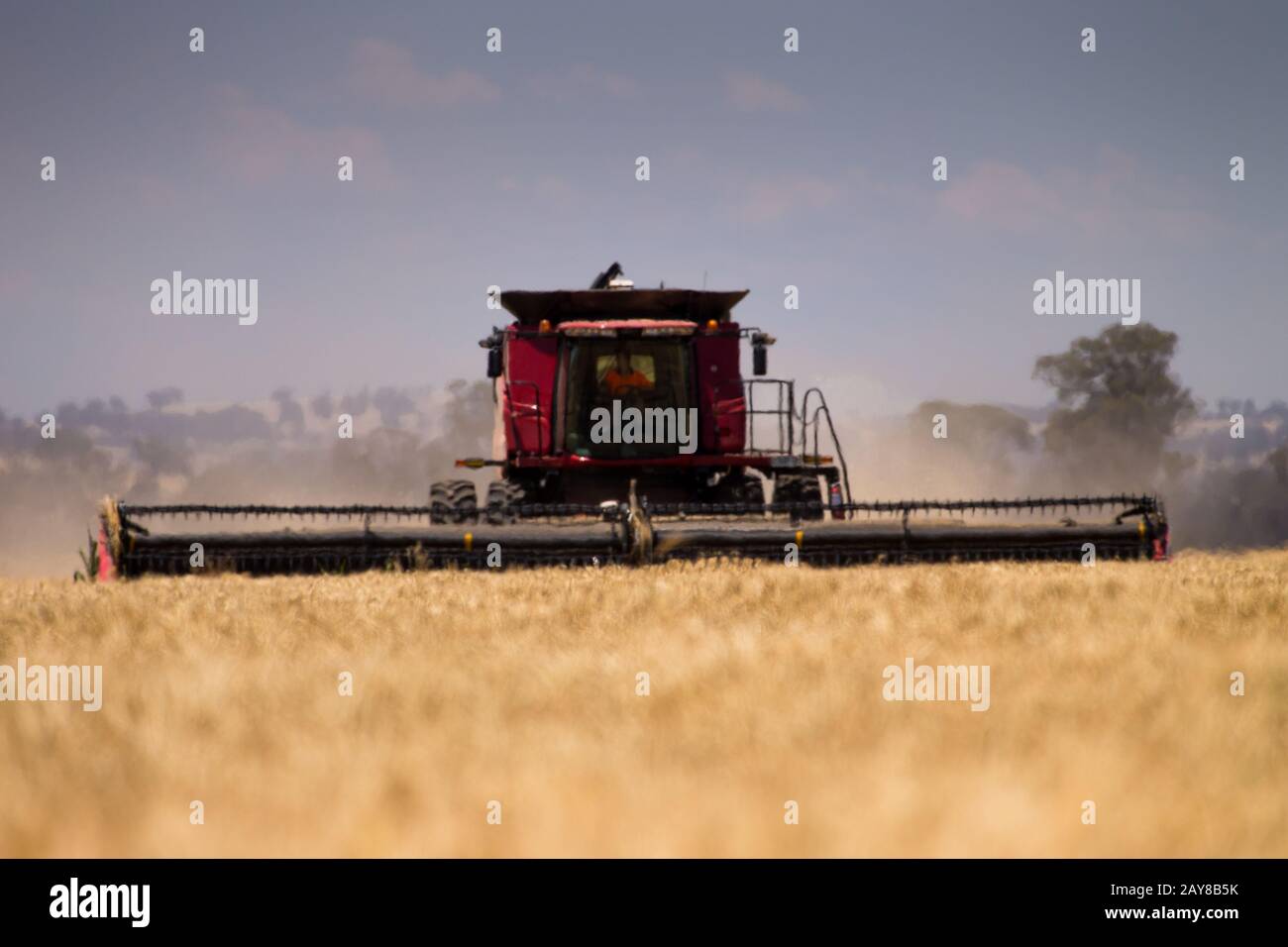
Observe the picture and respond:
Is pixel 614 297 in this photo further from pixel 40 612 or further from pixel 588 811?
pixel 588 811

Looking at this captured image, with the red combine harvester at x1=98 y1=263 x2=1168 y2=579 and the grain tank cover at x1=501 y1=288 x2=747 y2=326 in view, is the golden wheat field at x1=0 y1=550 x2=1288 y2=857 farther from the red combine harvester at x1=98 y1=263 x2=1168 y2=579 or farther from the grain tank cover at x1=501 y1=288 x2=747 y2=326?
the grain tank cover at x1=501 y1=288 x2=747 y2=326

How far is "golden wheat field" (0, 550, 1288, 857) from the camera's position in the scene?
8.13 feet

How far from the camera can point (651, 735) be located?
3.27 metres

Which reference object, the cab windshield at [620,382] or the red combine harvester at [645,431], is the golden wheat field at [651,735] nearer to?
the red combine harvester at [645,431]

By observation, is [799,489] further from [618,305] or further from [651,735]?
[651,735]

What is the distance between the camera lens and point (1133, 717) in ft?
11.5

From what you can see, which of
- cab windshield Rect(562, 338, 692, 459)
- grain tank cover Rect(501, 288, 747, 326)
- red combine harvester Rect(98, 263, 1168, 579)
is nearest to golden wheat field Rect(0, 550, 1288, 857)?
red combine harvester Rect(98, 263, 1168, 579)

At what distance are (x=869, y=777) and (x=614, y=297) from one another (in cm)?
996

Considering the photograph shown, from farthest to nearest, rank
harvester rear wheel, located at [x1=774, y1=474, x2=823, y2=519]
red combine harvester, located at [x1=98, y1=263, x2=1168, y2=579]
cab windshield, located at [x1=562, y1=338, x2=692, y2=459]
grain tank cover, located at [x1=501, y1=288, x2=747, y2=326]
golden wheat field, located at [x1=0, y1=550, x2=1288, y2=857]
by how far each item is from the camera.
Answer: grain tank cover, located at [x1=501, y1=288, x2=747, y2=326] < cab windshield, located at [x1=562, y1=338, x2=692, y2=459] < harvester rear wheel, located at [x1=774, y1=474, x2=823, y2=519] < red combine harvester, located at [x1=98, y1=263, x2=1168, y2=579] < golden wheat field, located at [x1=0, y1=550, x2=1288, y2=857]

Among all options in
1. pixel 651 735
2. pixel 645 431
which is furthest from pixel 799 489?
pixel 651 735

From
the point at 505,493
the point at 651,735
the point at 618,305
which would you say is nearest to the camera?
the point at 651,735

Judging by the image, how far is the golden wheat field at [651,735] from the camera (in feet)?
8.13

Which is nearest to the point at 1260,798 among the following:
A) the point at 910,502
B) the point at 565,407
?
the point at 910,502

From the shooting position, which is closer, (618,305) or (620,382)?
(620,382)
